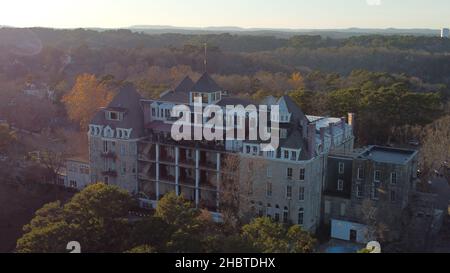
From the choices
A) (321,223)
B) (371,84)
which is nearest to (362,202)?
(321,223)

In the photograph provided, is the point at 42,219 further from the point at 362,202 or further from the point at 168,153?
the point at 362,202

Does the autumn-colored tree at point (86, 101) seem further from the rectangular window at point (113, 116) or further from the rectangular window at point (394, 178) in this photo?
the rectangular window at point (394, 178)

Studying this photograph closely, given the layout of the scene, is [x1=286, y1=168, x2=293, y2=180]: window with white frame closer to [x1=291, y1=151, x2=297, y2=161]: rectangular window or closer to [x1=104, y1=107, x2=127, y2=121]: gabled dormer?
[x1=291, y1=151, x2=297, y2=161]: rectangular window

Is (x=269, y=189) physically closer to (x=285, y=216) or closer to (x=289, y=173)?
(x=289, y=173)

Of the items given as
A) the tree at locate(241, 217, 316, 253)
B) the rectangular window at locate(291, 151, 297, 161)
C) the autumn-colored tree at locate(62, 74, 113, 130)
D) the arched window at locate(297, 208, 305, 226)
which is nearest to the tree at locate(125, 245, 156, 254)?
the tree at locate(241, 217, 316, 253)

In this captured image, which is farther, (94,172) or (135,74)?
(135,74)

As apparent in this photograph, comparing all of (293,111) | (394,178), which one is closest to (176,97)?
(293,111)

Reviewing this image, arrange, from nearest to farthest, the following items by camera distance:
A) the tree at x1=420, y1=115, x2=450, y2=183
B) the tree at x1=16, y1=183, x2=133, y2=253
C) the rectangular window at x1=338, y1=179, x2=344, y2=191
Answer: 1. the tree at x1=16, y1=183, x2=133, y2=253
2. the rectangular window at x1=338, y1=179, x2=344, y2=191
3. the tree at x1=420, y1=115, x2=450, y2=183

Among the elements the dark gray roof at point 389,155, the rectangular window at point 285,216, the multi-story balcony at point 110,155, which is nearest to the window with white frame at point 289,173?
the rectangular window at point 285,216
